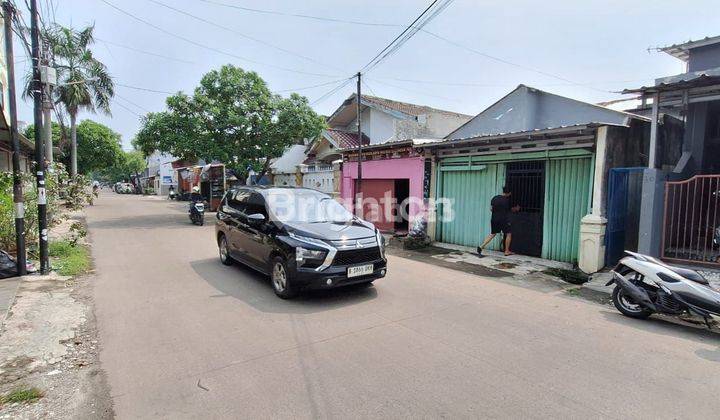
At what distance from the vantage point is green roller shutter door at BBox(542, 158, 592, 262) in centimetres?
855

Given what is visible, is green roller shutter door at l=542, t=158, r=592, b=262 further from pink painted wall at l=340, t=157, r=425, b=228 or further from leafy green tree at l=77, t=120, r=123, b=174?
leafy green tree at l=77, t=120, r=123, b=174

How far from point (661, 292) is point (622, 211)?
11.5 ft

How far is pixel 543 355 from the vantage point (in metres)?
4.08

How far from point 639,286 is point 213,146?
50.6ft

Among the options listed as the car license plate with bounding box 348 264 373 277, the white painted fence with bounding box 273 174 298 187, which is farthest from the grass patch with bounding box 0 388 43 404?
the white painted fence with bounding box 273 174 298 187

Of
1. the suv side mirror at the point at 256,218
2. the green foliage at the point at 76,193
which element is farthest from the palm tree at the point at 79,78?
the suv side mirror at the point at 256,218

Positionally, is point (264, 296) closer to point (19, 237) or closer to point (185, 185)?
point (19, 237)

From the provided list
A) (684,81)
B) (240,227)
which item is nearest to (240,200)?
(240,227)

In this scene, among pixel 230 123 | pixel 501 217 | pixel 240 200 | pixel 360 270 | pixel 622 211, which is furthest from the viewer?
pixel 230 123

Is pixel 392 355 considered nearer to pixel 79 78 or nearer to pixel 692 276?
pixel 692 276

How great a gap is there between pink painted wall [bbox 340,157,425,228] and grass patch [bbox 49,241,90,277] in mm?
8426

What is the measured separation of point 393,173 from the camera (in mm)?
13398

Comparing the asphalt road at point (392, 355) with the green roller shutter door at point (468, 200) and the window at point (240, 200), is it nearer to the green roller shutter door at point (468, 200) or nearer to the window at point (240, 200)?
the window at point (240, 200)

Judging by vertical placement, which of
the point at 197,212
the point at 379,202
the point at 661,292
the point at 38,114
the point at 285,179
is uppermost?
the point at 38,114
